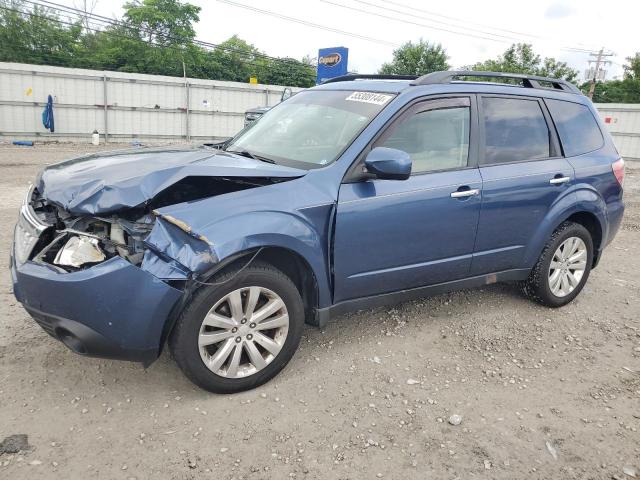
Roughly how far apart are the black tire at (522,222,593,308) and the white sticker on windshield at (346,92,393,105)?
76.3 inches

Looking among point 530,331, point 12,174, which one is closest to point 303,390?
point 530,331

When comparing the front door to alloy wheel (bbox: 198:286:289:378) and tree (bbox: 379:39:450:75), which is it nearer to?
alloy wheel (bbox: 198:286:289:378)

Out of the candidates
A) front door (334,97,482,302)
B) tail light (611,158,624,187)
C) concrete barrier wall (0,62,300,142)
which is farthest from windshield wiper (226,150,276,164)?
concrete barrier wall (0,62,300,142)

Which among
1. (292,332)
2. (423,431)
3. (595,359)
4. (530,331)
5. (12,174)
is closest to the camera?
(423,431)

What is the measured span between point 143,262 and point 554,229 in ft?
11.0

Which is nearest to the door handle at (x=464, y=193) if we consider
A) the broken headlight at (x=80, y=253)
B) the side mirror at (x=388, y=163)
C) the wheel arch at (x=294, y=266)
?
the side mirror at (x=388, y=163)

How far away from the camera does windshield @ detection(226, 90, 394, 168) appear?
3.44 meters

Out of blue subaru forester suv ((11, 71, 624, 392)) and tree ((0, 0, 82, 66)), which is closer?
blue subaru forester suv ((11, 71, 624, 392))

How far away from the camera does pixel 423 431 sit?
2.80 m

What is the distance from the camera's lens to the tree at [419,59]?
5244 cm

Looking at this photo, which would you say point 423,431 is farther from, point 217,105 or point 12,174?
point 217,105

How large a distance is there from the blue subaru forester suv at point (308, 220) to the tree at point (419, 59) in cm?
5069

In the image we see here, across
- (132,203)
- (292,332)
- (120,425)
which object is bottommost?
(120,425)

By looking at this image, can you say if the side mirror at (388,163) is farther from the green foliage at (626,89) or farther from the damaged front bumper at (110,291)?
the green foliage at (626,89)
